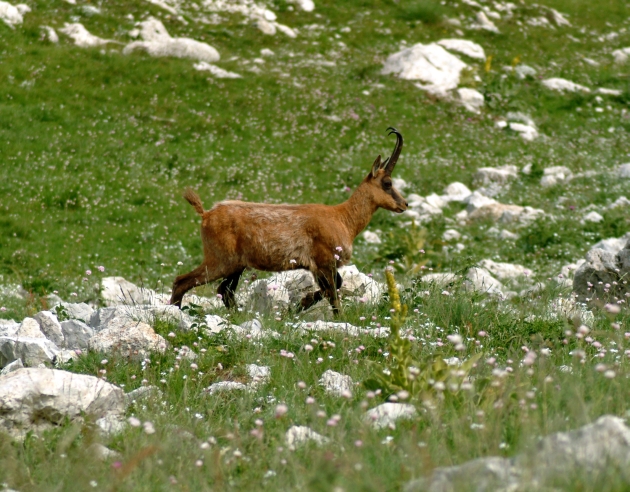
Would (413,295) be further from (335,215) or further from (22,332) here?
(22,332)

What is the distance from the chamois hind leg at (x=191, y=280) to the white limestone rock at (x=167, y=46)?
16230mm

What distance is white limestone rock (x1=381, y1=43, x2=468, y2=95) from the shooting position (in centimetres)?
2648

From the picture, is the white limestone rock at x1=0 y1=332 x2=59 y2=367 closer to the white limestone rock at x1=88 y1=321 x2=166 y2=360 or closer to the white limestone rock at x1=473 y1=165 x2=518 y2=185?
the white limestone rock at x1=88 y1=321 x2=166 y2=360

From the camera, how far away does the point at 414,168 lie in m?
21.6

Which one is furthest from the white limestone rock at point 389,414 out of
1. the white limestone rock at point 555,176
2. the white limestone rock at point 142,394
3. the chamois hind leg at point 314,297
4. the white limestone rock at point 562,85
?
the white limestone rock at point 562,85

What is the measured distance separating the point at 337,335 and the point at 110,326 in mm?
2156

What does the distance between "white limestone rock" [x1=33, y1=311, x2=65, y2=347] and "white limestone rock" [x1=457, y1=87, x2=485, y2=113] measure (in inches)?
786

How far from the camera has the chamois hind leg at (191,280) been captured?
32.0 feet

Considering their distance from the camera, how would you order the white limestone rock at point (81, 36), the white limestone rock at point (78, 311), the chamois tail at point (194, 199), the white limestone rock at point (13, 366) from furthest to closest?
the white limestone rock at point (81, 36)
the chamois tail at point (194, 199)
the white limestone rock at point (78, 311)
the white limestone rock at point (13, 366)

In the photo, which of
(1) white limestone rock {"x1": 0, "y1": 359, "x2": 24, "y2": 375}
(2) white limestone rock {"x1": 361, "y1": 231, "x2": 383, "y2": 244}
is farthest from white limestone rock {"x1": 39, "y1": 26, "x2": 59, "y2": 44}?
(1) white limestone rock {"x1": 0, "y1": 359, "x2": 24, "y2": 375}

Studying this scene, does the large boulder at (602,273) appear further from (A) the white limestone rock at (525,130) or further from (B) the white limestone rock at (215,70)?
(B) the white limestone rock at (215,70)

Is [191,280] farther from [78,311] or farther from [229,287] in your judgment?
[78,311]

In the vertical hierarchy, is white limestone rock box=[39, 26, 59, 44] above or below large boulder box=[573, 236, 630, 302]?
below

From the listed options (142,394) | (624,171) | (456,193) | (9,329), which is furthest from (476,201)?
(142,394)
